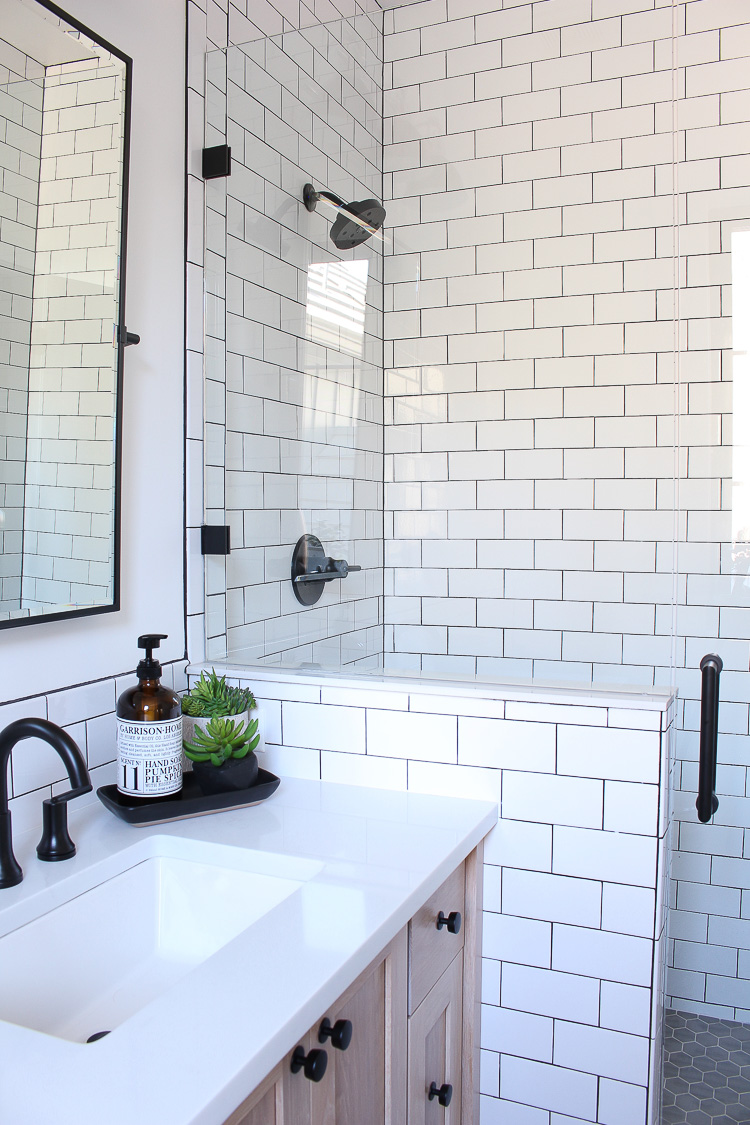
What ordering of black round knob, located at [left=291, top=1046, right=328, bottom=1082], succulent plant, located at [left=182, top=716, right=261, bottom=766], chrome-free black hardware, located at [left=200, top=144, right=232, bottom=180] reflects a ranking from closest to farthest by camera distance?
black round knob, located at [left=291, top=1046, right=328, bottom=1082]
succulent plant, located at [left=182, top=716, right=261, bottom=766]
chrome-free black hardware, located at [left=200, top=144, right=232, bottom=180]

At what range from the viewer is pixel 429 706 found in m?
1.29

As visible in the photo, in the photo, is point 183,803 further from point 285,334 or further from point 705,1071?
point 705,1071

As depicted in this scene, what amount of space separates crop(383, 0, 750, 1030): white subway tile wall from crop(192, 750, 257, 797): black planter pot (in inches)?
23.8

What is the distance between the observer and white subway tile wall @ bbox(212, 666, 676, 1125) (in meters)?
1.18

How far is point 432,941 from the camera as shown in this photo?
1.09 metres

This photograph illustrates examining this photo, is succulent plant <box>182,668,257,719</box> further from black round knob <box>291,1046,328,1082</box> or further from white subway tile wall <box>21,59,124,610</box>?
black round knob <box>291,1046,328,1082</box>

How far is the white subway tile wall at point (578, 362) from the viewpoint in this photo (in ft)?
5.57

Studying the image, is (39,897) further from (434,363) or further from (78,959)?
(434,363)

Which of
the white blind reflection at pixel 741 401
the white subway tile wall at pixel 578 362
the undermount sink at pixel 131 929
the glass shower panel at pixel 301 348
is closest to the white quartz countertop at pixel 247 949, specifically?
the undermount sink at pixel 131 929

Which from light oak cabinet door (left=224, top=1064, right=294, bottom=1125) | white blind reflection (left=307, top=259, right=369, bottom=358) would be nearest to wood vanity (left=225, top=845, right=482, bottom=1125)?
light oak cabinet door (left=224, top=1064, right=294, bottom=1125)

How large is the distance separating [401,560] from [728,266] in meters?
0.98

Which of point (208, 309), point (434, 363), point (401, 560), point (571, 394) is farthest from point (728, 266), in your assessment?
point (208, 309)

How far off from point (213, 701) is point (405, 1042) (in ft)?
1.89

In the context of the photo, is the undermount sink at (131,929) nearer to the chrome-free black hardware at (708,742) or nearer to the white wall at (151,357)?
the white wall at (151,357)
